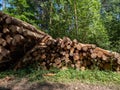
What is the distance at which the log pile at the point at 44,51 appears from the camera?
377 inches

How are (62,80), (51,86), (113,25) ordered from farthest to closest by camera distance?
(113,25), (62,80), (51,86)

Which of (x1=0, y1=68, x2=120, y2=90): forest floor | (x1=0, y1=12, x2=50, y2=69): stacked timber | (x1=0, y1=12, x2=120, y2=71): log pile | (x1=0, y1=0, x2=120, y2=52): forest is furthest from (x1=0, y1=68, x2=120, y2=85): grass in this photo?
(x1=0, y1=0, x2=120, y2=52): forest

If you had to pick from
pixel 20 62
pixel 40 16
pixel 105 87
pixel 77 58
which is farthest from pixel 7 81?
pixel 40 16

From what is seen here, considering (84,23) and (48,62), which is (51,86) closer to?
(48,62)

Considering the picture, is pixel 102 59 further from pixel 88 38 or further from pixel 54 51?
pixel 88 38

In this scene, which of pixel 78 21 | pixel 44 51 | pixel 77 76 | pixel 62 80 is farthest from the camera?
pixel 78 21

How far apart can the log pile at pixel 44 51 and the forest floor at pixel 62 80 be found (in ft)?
1.36

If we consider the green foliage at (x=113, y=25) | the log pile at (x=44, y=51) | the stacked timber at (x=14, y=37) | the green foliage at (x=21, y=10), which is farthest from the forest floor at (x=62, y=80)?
the green foliage at (x=21, y=10)

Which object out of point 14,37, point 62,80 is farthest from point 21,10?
point 62,80

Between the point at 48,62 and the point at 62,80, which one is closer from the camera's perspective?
the point at 62,80

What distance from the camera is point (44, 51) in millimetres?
9898

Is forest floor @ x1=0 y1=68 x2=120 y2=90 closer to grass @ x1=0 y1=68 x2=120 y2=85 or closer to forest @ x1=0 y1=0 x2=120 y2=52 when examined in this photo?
grass @ x1=0 y1=68 x2=120 y2=85

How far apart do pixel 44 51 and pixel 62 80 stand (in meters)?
1.56

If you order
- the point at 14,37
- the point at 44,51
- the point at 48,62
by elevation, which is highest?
the point at 14,37
